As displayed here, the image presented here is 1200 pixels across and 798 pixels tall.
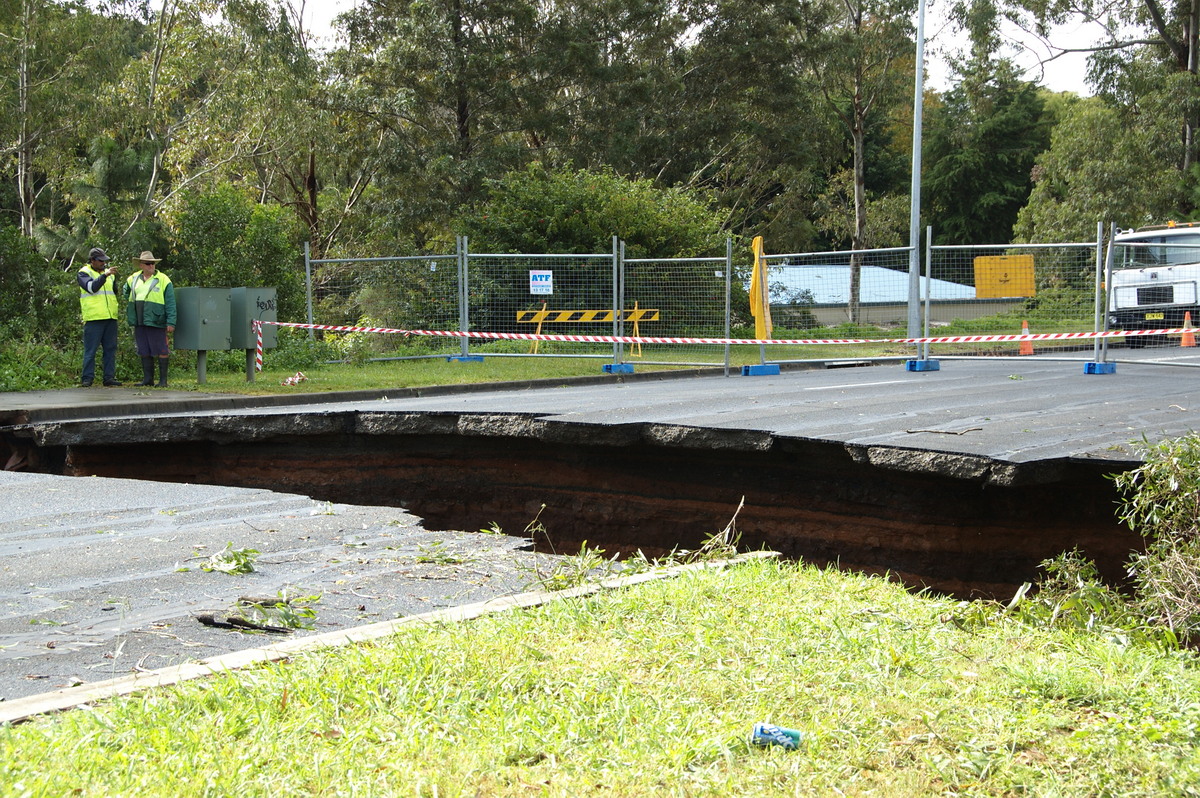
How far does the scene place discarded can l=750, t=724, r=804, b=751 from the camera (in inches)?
123

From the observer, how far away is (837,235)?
48.8 metres

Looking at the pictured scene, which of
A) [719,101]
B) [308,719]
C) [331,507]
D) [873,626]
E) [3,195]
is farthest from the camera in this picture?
[719,101]

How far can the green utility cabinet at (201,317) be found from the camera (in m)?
14.2

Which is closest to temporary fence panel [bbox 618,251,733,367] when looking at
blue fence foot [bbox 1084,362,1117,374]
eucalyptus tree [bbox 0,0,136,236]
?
blue fence foot [bbox 1084,362,1117,374]

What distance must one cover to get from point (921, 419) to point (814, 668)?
18.1ft

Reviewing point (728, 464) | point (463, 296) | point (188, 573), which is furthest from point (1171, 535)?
point (463, 296)

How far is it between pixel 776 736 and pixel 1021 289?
15.0 metres

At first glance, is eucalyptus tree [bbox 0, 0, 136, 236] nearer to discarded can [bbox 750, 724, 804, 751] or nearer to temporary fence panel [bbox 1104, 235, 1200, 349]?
temporary fence panel [bbox 1104, 235, 1200, 349]

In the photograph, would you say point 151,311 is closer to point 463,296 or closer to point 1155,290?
point 463,296

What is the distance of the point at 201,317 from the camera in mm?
14203

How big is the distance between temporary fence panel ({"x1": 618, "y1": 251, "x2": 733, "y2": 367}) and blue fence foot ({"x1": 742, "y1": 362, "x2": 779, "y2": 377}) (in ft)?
2.70

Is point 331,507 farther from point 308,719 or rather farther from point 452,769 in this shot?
point 452,769

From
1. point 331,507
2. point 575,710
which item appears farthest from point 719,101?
point 575,710

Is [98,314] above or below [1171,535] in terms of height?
above
